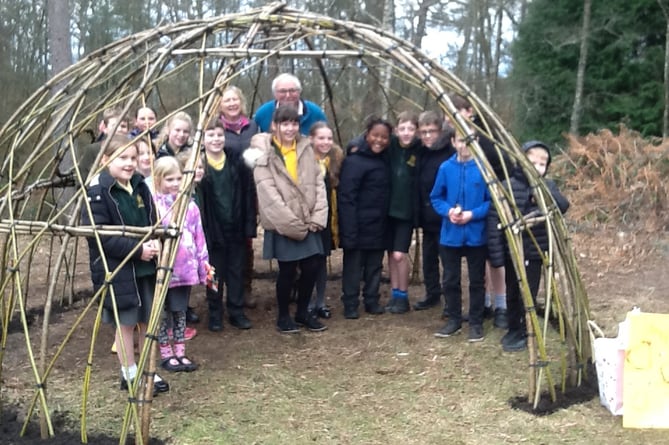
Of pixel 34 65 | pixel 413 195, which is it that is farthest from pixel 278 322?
pixel 34 65

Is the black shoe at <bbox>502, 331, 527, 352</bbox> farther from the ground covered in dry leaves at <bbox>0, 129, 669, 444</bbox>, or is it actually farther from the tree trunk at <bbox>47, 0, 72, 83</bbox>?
the tree trunk at <bbox>47, 0, 72, 83</bbox>

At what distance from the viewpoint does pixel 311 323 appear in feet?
18.2

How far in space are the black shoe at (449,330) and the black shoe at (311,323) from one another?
0.91 meters

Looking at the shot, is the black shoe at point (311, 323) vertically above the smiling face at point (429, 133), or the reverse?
the smiling face at point (429, 133)

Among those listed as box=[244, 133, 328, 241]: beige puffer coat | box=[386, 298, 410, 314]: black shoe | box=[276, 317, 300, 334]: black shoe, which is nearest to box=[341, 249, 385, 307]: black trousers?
box=[386, 298, 410, 314]: black shoe

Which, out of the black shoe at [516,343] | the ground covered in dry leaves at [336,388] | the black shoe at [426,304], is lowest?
the ground covered in dry leaves at [336,388]

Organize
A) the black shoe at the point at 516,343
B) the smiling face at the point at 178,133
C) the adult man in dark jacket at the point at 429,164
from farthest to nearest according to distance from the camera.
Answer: the adult man in dark jacket at the point at 429,164 < the smiling face at the point at 178,133 < the black shoe at the point at 516,343

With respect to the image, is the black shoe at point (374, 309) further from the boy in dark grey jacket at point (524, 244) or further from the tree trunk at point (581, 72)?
the tree trunk at point (581, 72)

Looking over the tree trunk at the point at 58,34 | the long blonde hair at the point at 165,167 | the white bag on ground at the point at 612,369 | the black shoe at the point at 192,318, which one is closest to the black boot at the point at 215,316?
the black shoe at the point at 192,318

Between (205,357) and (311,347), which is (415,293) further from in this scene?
(205,357)

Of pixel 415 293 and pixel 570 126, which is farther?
pixel 570 126

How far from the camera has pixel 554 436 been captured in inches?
144

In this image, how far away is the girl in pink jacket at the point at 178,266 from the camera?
14.5 ft

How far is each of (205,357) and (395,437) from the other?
5.72 ft
